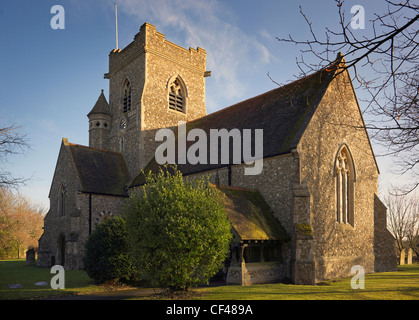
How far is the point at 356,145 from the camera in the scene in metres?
19.7

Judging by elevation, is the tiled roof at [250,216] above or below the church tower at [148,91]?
below

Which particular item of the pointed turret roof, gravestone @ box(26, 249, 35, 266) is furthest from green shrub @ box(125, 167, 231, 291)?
gravestone @ box(26, 249, 35, 266)

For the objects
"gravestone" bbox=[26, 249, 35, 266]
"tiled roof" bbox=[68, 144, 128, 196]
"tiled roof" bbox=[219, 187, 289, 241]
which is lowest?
"gravestone" bbox=[26, 249, 35, 266]

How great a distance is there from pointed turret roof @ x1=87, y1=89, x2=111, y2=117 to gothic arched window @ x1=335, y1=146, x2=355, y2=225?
20.1 m

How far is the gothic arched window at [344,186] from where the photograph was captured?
59.5 feet

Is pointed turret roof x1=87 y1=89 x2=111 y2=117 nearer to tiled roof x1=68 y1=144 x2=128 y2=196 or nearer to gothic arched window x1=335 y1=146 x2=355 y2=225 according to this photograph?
tiled roof x1=68 y1=144 x2=128 y2=196

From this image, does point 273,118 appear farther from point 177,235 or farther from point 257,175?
point 177,235

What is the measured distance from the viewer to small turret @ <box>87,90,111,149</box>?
3027 centimetres

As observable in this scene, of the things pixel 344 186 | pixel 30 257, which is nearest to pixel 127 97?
pixel 30 257

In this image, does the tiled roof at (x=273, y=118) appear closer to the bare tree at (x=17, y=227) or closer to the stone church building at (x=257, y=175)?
the stone church building at (x=257, y=175)
